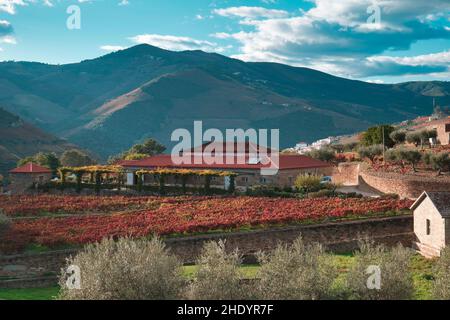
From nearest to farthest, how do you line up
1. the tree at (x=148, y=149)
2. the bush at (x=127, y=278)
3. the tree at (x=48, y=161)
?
the bush at (x=127, y=278)
the tree at (x=48, y=161)
the tree at (x=148, y=149)

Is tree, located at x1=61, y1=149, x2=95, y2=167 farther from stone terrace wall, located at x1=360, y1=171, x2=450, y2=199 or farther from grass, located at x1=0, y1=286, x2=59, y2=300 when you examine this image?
grass, located at x1=0, y1=286, x2=59, y2=300

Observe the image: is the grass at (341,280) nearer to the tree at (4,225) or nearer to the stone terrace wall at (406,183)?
the tree at (4,225)

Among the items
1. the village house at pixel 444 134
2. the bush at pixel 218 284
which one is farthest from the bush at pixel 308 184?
the bush at pixel 218 284

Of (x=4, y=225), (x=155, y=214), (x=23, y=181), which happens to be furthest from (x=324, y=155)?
(x=4, y=225)

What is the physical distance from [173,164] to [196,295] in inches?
1664

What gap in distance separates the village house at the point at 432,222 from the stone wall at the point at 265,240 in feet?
3.88

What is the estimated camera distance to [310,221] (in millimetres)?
32531

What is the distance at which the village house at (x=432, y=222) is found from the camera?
28844 mm

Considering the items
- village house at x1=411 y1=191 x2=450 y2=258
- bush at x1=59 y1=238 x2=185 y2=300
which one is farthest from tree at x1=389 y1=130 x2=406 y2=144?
bush at x1=59 y1=238 x2=185 y2=300

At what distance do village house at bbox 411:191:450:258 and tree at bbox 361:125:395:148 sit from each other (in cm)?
3285

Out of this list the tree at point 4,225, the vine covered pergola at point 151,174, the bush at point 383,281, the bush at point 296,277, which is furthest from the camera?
the vine covered pergola at point 151,174

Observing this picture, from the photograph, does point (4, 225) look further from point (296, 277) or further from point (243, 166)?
point (243, 166)

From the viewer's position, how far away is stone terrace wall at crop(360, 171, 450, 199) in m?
40.8
